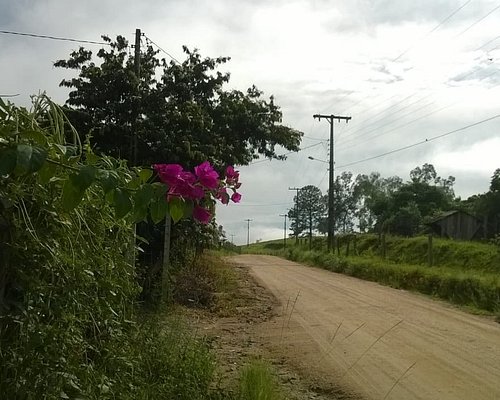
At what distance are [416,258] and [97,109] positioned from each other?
773 inches

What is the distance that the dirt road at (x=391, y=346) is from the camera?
7.43m

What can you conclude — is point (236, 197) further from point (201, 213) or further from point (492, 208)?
point (492, 208)

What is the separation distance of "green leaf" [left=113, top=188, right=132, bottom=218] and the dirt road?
520 cm

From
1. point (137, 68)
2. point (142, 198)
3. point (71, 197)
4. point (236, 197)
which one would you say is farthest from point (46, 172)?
point (137, 68)

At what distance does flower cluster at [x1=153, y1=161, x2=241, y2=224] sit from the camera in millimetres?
2799

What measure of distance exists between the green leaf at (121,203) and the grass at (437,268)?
46.1 feet

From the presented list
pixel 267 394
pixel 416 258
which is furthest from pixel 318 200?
pixel 267 394

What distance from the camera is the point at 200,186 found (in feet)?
9.57

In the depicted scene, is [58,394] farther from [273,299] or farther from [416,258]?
[416,258]

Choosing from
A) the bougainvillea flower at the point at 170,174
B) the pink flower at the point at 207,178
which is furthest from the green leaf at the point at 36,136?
the pink flower at the point at 207,178

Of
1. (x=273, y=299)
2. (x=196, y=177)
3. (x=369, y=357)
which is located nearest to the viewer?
(x=196, y=177)

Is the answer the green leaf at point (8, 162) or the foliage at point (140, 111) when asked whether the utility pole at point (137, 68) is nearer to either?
the foliage at point (140, 111)

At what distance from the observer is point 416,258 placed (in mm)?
28812

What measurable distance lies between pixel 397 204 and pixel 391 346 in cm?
4103
